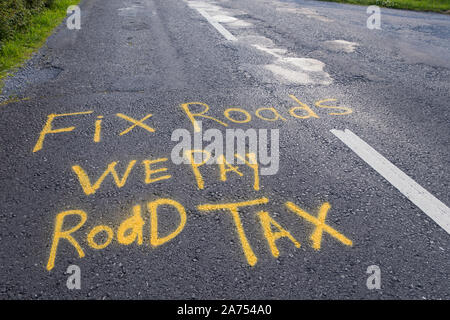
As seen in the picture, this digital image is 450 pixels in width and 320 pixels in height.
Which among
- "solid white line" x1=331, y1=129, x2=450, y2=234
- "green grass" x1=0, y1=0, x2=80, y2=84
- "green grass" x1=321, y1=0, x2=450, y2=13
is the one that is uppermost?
"green grass" x1=321, y1=0, x2=450, y2=13

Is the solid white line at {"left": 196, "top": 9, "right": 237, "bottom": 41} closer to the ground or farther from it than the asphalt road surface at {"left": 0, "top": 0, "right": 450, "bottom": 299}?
farther from it

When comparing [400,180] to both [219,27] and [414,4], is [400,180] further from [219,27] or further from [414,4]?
[414,4]

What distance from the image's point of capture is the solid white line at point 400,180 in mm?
2641

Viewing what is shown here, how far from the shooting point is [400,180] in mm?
3012

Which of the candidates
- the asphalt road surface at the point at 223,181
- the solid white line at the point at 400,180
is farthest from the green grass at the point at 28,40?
the solid white line at the point at 400,180

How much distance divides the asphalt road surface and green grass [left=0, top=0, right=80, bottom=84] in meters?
0.29

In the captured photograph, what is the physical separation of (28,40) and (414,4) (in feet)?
40.5

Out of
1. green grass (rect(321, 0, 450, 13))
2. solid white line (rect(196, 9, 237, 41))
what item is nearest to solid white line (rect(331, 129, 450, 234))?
solid white line (rect(196, 9, 237, 41))

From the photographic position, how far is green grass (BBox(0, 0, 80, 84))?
540 centimetres

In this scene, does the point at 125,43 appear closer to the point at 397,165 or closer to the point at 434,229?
the point at 397,165

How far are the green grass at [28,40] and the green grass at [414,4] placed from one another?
975 centimetres

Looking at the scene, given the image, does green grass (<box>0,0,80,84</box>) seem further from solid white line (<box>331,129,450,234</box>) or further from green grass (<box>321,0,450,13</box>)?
green grass (<box>321,0,450,13</box>)

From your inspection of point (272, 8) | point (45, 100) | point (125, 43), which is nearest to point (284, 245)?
point (45, 100)
